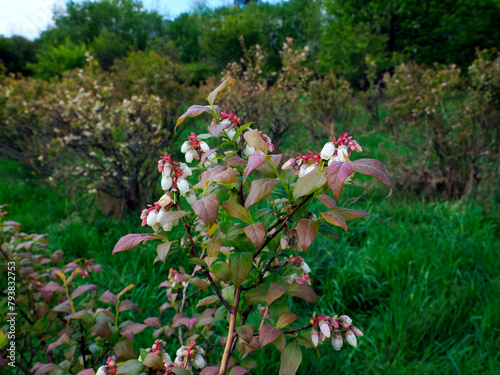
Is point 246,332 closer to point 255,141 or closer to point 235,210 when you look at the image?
point 235,210

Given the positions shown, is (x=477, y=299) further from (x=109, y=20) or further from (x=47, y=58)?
(x=109, y=20)

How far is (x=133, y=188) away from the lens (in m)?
3.38

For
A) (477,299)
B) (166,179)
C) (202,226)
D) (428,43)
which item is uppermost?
(428,43)

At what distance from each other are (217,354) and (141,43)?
85.9 feet

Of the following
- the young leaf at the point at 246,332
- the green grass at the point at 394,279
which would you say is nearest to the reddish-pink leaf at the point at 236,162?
the young leaf at the point at 246,332

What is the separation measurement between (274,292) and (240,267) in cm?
10

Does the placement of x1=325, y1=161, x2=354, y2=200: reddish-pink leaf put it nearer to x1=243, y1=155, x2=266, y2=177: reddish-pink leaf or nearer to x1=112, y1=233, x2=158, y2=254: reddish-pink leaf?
x1=243, y1=155, x2=266, y2=177: reddish-pink leaf

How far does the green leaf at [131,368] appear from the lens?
798mm

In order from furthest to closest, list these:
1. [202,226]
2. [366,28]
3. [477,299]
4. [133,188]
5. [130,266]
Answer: [366,28] → [133,188] → [130,266] → [477,299] → [202,226]

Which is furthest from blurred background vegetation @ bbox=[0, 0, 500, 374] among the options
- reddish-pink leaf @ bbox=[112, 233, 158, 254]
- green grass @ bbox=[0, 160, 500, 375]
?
reddish-pink leaf @ bbox=[112, 233, 158, 254]

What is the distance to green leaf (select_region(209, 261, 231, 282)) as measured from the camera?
0.78 meters

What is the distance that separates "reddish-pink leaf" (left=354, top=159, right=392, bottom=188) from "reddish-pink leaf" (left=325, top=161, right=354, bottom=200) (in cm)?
2

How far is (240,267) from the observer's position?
0.73 metres

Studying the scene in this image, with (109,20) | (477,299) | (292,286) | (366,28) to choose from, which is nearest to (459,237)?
(477,299)
